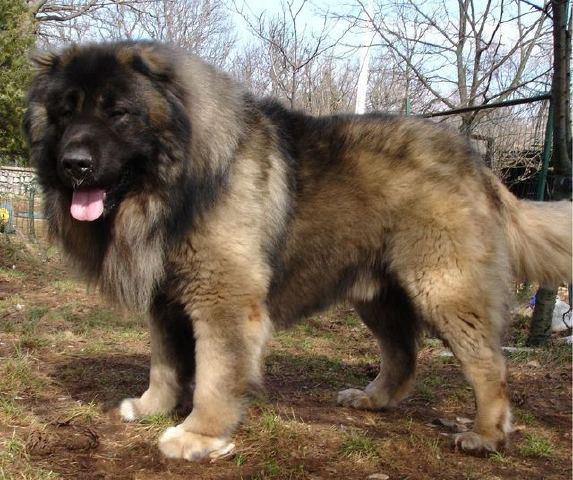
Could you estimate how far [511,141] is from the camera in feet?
25.8

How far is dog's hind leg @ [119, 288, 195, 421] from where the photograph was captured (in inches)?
133

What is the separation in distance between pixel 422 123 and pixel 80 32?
907 inches

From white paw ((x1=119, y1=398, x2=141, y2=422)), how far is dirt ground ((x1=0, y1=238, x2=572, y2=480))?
0.16 feet

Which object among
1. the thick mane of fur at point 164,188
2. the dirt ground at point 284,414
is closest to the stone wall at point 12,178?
the dirt ground at point 284,414

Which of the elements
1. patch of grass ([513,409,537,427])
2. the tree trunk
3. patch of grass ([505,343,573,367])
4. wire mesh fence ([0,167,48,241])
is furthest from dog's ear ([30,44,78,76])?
wire mesh fence ([0,167,48,241])

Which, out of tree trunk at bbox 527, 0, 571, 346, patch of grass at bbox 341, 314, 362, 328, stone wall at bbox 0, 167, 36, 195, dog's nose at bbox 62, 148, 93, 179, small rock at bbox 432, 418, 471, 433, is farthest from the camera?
stone wall at bbox 0, 167, 36, 195

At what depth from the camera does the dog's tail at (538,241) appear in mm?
3363

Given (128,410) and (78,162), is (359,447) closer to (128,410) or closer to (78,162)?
(128,410)

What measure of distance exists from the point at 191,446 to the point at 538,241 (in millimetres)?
2182

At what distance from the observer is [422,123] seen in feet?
11.7

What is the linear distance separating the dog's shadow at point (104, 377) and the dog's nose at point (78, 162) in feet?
4.79

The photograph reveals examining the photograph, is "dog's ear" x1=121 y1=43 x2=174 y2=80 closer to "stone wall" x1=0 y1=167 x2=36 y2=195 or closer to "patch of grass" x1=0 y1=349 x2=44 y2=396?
"patch of grass" x1=0 y1=349 x2=44 y2=396

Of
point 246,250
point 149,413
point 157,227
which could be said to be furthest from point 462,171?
point 149,413

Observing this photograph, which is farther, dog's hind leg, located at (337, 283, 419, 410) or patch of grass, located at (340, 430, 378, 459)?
dog's hind leg, located at (337, 283, 419, 410)
